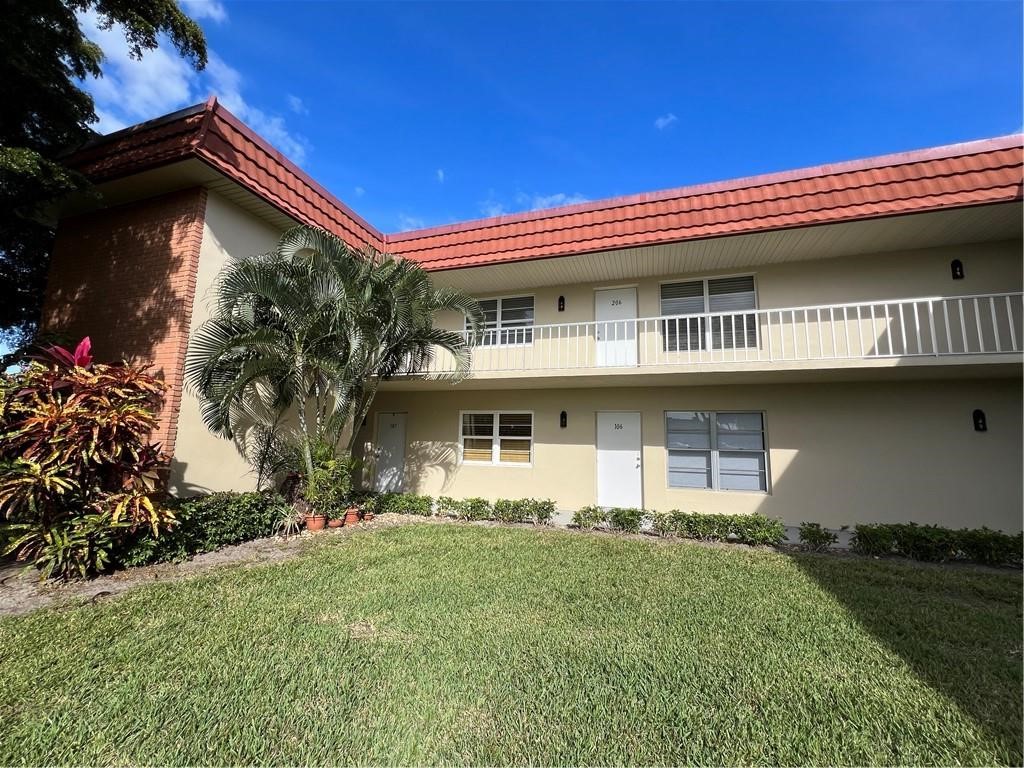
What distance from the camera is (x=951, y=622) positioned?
4348 millimetres

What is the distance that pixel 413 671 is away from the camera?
127 inches

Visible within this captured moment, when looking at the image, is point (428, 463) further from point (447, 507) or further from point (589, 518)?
point (589, 518)

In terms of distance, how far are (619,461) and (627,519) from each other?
1965 mm

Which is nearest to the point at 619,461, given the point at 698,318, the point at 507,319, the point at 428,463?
the point at 698,318

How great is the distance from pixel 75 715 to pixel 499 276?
33.2 feet

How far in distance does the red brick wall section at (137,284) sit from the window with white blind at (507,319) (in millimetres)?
6186

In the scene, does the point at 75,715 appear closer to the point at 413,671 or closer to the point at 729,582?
the point at 413,671

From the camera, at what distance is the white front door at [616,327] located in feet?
34.2

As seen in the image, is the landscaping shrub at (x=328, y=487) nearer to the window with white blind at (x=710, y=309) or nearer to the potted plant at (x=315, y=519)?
the potted plant at (x=315, y=519)

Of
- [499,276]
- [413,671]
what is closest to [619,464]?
[499,276]

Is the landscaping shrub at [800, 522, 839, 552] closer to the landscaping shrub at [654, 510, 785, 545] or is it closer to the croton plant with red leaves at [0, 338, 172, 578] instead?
the landscaping shrub at [654, 510, 785, 545]

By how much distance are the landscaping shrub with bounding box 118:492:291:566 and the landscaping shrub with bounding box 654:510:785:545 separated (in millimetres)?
7045

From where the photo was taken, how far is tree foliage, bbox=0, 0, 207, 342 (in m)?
6.74

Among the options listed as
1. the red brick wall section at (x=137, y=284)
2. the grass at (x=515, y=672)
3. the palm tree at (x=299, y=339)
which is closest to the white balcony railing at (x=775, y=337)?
the palm tree at (x=299, y=339)
